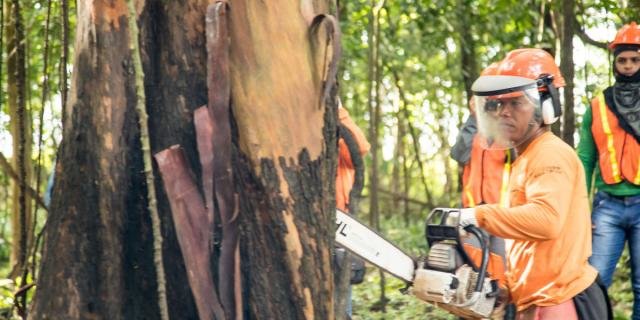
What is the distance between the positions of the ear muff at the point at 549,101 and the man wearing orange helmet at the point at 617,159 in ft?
7.14

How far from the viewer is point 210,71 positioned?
297 cm

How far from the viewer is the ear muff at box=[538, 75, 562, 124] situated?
4.15 metres

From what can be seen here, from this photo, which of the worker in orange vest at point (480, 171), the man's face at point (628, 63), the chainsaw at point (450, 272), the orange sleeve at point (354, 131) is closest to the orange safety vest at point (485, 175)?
the worker in orange vest at point (480, 171)

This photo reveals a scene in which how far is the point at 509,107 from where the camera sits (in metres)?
4.23

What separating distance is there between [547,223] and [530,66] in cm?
78

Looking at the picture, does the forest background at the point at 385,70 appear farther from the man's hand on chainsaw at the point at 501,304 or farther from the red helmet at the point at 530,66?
the man's hand on chainsaw at the point at 501,304

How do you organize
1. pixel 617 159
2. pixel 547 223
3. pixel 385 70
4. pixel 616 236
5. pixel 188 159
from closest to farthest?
pixel 188 159
pixel 547 223
pixel 616 236
pixel 617 159
pixel 385 70

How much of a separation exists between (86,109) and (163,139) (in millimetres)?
253

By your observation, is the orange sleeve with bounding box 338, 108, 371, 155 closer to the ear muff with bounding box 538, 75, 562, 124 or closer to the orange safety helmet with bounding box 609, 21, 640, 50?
the orange safety helmet with bounding box 609, 21, 640, 50

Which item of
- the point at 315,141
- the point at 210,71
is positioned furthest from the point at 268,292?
the point at 210,71

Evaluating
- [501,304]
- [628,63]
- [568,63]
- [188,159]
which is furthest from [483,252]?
[628,63]

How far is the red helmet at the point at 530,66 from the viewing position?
4.25 meters

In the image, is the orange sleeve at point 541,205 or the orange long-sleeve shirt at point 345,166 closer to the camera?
the orange sleeve at point 541,205

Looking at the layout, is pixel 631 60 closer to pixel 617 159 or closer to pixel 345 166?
pixel 617 159
